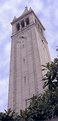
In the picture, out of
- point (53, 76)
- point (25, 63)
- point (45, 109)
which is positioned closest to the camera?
point (45, 109)

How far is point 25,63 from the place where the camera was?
40.9 m

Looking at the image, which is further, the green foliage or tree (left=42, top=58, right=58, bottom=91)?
tree (left=42, top=58, right=58, bottom=91)

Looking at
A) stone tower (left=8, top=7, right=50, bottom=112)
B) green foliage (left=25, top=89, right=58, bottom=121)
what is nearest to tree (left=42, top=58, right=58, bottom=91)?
green foliage (left=25, top=89, right=58, bottom=121)

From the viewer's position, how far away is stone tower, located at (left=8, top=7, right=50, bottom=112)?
36.2 metres

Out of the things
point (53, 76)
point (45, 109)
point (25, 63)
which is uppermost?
point (25, 63)

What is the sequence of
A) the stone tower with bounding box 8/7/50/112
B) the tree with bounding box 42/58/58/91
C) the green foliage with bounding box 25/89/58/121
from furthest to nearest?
the stone tower with bounding box 8/7/50/112, the tree with bounding box 42/58/58/91, the green foliage with bounding box 25/89/58/121

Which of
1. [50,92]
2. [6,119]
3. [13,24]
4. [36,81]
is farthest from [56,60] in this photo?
[13,24]

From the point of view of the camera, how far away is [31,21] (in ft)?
159

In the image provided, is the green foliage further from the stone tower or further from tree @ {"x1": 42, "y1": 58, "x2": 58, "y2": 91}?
the stone tower

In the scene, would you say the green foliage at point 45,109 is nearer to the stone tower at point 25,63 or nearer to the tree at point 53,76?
the tree at point 53,76

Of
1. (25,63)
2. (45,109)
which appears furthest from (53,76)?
(25,63)

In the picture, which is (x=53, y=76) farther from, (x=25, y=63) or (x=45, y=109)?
(x=25, y=63)

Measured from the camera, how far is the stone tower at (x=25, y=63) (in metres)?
36.2

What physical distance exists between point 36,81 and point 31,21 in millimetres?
16580
